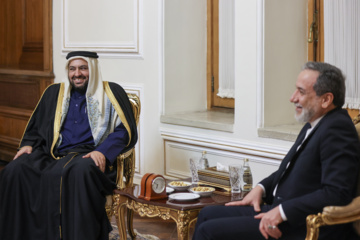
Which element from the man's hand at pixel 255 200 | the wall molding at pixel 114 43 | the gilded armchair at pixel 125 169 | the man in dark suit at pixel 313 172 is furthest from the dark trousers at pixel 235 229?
the wall molding at pixel 114 43

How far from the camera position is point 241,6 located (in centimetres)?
466

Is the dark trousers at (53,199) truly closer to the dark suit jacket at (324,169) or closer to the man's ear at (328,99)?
the dark suit jacket at (324,169)

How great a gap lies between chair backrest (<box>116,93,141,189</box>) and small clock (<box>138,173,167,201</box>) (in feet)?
2.03

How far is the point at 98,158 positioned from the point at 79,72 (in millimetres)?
697

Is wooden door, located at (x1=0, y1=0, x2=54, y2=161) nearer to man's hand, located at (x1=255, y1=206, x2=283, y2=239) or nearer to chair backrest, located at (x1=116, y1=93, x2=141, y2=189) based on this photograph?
chair backrest, located at (x1=116, y1=93, x2=141, y2=189)

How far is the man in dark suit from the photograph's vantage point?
2.62 meters

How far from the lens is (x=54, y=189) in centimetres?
401

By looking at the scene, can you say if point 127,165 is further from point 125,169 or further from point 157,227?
point 157,227

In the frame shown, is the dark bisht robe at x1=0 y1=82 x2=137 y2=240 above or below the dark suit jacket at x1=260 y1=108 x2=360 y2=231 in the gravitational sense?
below

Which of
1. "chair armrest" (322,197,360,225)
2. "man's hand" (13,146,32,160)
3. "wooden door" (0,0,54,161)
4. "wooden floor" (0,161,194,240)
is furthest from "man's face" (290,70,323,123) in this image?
"wooden door" (0,0,54,161)

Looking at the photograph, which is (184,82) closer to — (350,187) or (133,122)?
(133,122)

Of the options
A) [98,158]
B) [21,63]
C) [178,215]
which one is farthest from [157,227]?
[21,63]

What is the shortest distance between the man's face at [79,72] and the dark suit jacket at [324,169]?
6.64 feet

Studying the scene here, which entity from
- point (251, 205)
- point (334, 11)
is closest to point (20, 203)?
point (251, 205)
